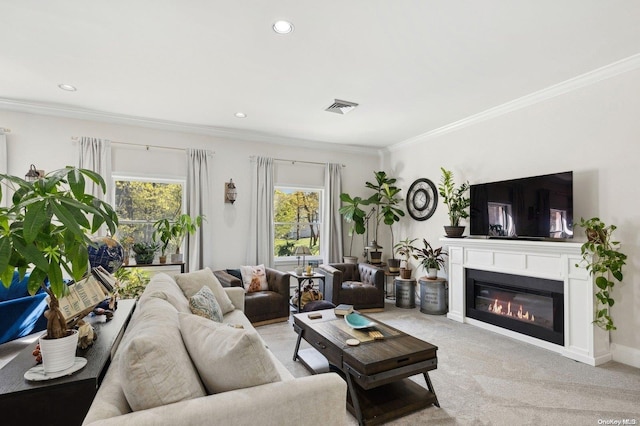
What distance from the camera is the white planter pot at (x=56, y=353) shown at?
129 cm

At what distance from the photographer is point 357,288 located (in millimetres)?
4926

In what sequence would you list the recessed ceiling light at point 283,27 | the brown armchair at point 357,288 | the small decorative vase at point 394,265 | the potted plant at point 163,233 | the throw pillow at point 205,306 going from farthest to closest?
the small decorative vase at point 394,265, the brown armchair at point 357,288, the potted plant at point 163,233, the throw pillow at point 205,306, the recessed ceiling light at point 283,27

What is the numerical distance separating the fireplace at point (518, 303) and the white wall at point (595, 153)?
0.48 metres

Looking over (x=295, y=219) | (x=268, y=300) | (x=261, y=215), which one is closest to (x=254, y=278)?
(x=268, y=300)

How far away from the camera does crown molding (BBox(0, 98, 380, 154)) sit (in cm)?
417

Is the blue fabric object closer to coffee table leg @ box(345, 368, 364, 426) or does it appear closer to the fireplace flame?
coffee table leg @ box(345, 368, 364, 426)

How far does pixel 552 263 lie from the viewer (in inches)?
137

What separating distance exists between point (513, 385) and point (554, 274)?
1.40 m

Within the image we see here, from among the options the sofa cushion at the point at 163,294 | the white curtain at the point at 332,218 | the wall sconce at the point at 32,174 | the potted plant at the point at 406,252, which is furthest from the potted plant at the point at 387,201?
the wall sconce at the point at 32,174

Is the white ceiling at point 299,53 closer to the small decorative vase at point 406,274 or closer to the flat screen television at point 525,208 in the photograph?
the flat screen television at point 525,208

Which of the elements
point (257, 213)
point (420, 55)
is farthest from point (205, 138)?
point (420, 55)

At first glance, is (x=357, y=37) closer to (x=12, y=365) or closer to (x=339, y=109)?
(x=339, y=109)

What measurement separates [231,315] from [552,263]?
11.2ft

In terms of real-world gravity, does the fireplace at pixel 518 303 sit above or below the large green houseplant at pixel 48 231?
below
